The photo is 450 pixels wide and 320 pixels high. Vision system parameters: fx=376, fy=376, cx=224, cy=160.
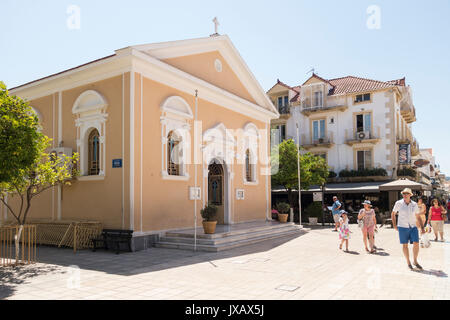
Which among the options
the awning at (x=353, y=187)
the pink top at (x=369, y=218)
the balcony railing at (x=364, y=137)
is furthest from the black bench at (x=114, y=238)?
the balcony railing at (x=364, y=137)

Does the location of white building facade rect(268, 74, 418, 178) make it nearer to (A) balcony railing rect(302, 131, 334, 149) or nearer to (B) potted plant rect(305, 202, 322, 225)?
(A) balcony railing rect(302, 131, 334, 149)

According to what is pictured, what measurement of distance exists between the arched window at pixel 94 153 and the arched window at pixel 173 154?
101 inches

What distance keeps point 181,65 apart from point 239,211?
734 cm

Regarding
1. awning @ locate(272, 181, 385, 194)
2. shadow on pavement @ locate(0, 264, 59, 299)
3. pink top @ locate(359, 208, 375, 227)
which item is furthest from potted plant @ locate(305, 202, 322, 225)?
shadow on pavement @ locate(0, 264, 59, 299)

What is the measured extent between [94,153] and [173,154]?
114 inches

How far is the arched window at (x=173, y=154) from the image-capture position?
566 inches

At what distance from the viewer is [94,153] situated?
13797 mm

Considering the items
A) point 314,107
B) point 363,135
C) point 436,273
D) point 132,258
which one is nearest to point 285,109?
point 314,107

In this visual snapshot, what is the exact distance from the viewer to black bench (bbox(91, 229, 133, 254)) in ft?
38.1

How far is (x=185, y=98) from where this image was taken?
14.9 metres

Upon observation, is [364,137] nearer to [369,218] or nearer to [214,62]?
[214,62]

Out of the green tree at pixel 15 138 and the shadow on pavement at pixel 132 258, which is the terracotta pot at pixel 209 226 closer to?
the shadow on pavement at pixel 132 258
